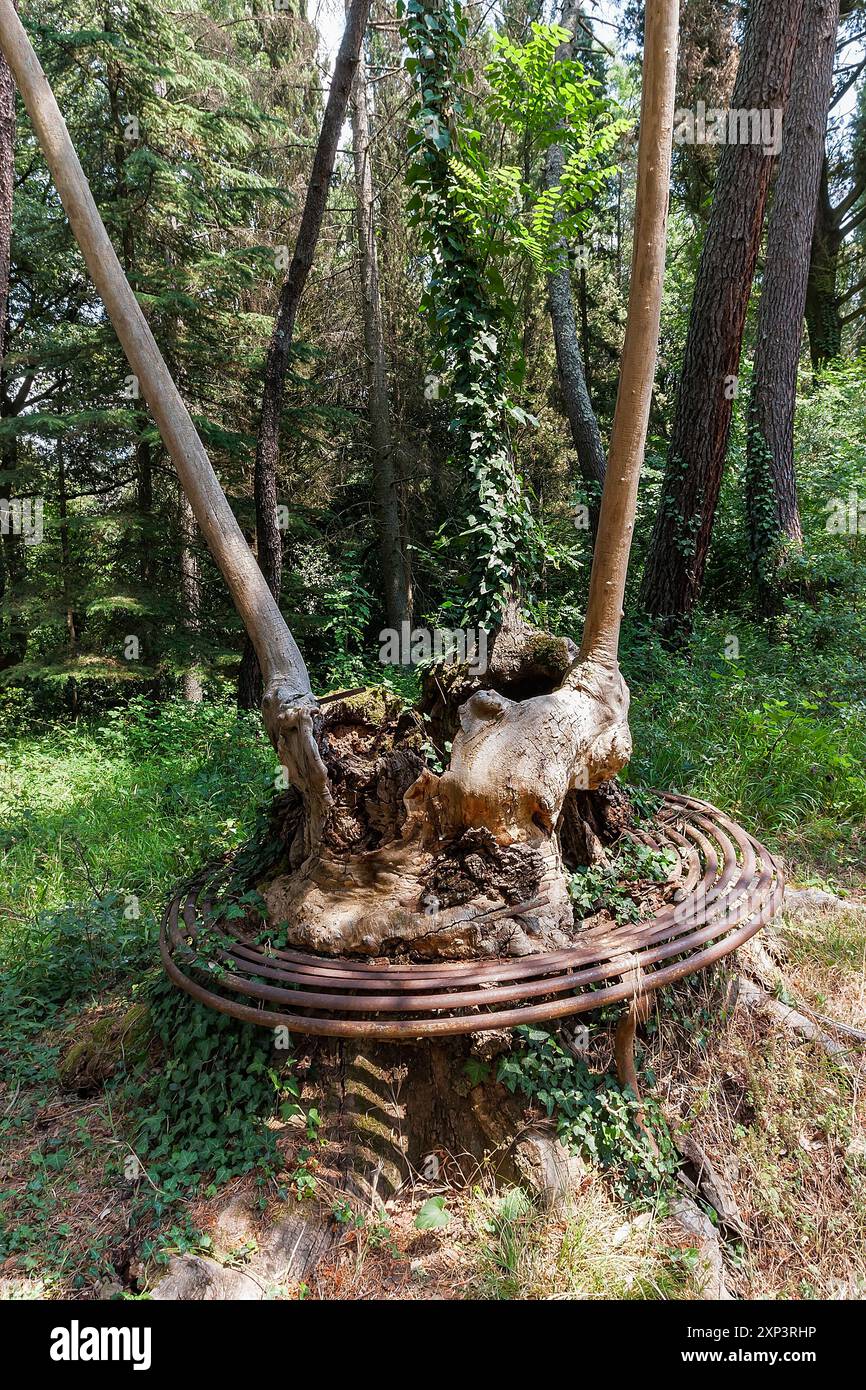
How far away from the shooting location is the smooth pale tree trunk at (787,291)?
6984 mm

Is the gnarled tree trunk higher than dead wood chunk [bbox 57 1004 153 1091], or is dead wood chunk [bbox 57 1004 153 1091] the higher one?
the gnarled tree trunk

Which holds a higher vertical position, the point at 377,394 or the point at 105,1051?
the point at 377,394

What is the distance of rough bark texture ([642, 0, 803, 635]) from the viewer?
567 centimetres

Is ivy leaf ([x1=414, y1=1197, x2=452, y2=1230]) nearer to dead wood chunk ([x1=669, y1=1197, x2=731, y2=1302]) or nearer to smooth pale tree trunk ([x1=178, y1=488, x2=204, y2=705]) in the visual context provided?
dead wood chunk ([x1=669, y1=1197, x2=731, y2=1302])

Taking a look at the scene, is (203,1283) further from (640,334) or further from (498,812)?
(640,334)

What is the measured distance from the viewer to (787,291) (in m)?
7.22

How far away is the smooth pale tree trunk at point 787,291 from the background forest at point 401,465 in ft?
0.12

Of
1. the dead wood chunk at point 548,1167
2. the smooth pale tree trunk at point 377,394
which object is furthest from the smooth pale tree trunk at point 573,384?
the dead wood chunk at point 548,1167

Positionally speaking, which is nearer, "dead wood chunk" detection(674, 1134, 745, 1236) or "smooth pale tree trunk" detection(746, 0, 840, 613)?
"dead wood chunk" detection(674, 1134, 745, 1236)

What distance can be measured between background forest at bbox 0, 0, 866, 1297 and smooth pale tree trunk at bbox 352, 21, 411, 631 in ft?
0.18

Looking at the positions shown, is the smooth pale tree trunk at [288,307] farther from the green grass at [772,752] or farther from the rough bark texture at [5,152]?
the green grass at [772,752]

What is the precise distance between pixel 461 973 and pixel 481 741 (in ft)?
2.61

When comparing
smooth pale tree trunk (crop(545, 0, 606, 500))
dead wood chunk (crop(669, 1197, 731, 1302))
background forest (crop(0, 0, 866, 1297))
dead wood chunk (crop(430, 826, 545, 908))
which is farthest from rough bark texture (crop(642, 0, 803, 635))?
dead wood chunk (crop(669, 1197, 731, 1302))

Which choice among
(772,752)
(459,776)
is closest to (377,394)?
(772,752)
